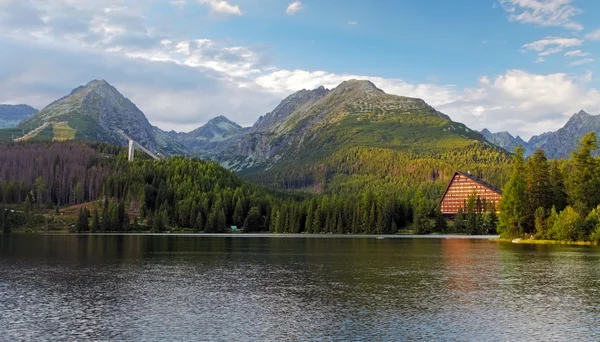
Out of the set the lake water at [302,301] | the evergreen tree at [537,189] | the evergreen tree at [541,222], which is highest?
the evergreen tree at [537,189]

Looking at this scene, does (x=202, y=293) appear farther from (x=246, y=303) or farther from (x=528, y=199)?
(x=528, y=199)

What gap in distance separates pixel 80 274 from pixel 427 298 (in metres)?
53.4

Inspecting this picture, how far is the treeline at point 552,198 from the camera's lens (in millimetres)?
155625

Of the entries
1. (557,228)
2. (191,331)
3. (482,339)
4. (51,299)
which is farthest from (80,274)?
(557,228)

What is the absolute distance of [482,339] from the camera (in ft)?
134

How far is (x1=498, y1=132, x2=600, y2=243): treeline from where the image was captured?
511ft

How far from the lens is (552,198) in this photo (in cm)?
17500

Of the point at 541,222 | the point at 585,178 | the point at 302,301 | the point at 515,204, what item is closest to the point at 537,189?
the point at 515,204

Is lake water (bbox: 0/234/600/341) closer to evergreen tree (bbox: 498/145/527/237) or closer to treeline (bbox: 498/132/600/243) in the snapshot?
treeline (bbox: 498/132/600/243)

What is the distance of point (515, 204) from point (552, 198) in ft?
42.3

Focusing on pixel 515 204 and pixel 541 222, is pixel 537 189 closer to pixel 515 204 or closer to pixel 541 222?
pixel 515 204

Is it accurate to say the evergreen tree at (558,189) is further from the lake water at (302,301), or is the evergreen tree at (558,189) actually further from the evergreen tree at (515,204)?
the lake water at (302,301)

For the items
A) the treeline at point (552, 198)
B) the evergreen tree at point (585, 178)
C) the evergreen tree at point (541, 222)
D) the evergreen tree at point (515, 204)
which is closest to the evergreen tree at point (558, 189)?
the treeline at point (552, 198)

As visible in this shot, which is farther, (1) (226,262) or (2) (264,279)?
(1) (226,262)
